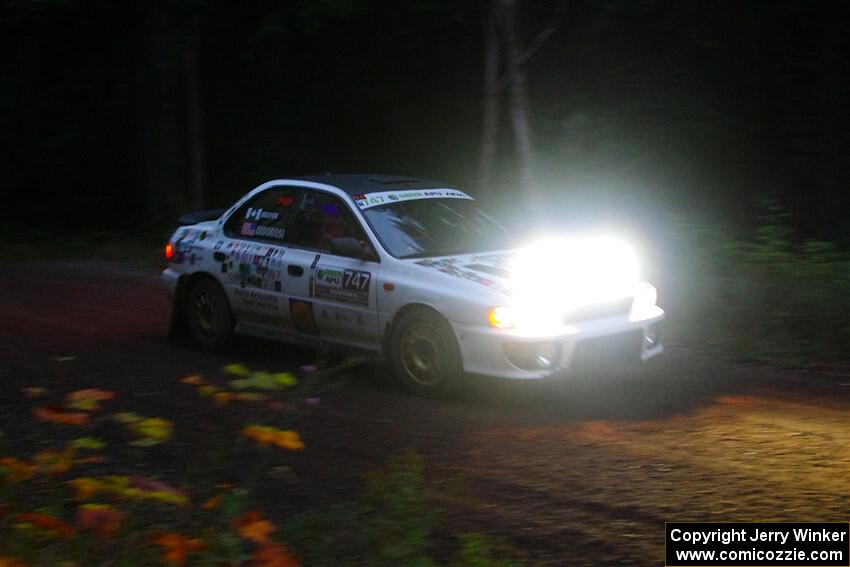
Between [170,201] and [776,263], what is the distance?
13.1m

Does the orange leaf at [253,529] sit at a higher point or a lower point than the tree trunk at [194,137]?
lower

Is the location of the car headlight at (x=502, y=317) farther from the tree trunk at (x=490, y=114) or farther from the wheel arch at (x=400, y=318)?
the tree trunk at (x=490, y=114)

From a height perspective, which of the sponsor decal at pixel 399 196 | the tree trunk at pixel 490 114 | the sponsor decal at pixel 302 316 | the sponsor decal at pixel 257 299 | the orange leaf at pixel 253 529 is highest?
the tree trunk at pixel 490 114

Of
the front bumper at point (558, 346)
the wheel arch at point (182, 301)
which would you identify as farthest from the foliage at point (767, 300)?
the wheel arch at point (182, 301)

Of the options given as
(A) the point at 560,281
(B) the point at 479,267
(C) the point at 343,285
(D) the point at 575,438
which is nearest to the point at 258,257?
(C) the point at 343,285

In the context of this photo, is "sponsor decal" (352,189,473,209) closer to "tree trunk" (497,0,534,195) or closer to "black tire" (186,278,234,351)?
"black tire" (186,278,234,351)

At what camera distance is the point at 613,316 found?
826 cm

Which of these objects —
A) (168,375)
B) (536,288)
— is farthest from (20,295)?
(536,288)

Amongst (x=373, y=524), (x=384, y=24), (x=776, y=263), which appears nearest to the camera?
(x=373, y=524)

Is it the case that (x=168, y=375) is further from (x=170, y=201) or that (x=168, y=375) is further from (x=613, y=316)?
(x=170, y=201)

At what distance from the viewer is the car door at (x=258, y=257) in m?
9.37

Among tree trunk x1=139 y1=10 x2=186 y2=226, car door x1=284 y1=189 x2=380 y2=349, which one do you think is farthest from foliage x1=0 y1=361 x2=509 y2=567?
tree trunk x1=139 y1=10 x2=186 y2=226

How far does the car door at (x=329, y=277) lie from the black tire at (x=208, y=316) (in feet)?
3.08

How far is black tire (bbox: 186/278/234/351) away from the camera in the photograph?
9.91 meters
